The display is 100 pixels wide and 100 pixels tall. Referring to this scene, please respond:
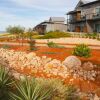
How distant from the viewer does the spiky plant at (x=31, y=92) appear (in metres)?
9.71

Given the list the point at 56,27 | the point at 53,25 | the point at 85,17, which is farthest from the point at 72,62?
the point at 56,27

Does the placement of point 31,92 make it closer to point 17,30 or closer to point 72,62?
point 72,62

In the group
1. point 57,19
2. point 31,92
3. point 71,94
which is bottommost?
point 71,94

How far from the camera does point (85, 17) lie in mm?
66812

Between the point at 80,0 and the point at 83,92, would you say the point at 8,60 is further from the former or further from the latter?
the point at 80,0

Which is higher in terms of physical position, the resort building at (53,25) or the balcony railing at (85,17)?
the balcony railing at (85,17)

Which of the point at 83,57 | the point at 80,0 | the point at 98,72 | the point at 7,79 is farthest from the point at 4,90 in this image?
the point at 80,0

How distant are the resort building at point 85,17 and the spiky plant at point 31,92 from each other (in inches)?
2057

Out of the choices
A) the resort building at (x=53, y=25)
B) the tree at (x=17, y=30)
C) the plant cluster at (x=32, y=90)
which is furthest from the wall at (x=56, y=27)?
the plant cluster at (x=32, y=90)

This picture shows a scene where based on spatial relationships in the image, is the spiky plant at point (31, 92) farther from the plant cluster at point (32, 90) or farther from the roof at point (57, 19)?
the roof at point (57, 19)

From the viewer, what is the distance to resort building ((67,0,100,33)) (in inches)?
2500

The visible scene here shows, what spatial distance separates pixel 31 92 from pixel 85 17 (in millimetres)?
57999

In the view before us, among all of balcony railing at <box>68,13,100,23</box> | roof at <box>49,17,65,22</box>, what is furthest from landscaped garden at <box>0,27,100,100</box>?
roof at <box>49,17,65,22</box>

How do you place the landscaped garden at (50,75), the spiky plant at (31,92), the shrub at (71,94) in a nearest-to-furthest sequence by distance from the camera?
1. the spiky plant at (31,92)
2. the landscaped garden at (50,75)
3. the shrub at (71,94)
